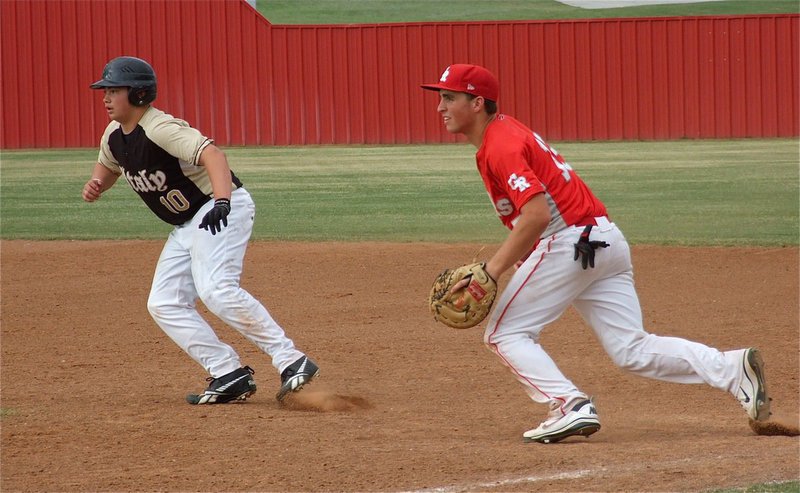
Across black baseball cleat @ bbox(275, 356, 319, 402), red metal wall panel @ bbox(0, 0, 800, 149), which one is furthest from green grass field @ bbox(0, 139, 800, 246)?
black baseball cleat @ bbox(275, 356, 319, 402)

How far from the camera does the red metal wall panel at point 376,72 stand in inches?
1075

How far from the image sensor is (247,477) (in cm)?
419

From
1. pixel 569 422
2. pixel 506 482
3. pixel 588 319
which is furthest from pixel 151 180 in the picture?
pixel 506 482

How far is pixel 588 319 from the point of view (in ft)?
16.0

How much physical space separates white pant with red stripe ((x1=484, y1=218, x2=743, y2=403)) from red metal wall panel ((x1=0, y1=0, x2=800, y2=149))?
2287 cm

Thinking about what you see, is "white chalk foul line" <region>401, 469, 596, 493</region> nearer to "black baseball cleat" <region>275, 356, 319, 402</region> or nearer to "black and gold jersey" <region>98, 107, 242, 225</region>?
"black baseball cleat" <region>275, 356, 319, 402</region>

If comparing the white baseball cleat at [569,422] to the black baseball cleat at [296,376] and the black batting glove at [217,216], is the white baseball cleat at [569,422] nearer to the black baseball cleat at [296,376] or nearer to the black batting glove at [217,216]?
the black baseball cleat at [296,376]

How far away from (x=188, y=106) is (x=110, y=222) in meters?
15.5

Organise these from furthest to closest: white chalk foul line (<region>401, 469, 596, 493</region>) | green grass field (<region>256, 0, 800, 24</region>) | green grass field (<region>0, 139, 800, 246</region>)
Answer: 1. green grass field (<region>256, 0, 800, 24</region>)
2. green grass field (<region>0, 139, 800, 246</region>)
3. white chalk foul line (<region>401, 469, 596, 493</region>)

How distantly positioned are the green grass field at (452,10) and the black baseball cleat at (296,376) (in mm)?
33175

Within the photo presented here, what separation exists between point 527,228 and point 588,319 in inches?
28.9

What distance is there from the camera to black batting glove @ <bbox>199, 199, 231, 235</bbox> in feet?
17.0

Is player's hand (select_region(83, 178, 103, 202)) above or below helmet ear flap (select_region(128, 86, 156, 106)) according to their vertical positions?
below

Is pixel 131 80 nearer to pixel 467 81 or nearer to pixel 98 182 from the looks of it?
pixel 98 182
